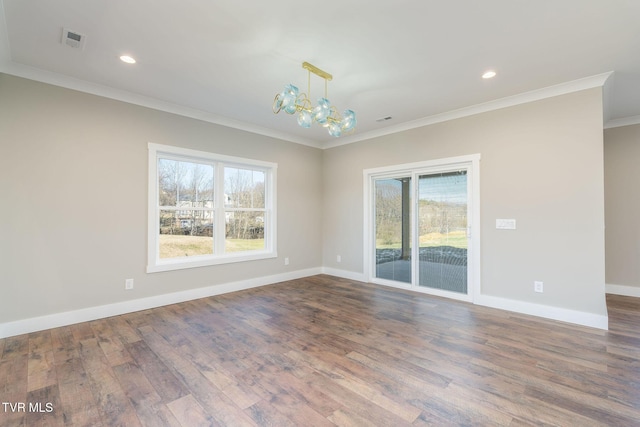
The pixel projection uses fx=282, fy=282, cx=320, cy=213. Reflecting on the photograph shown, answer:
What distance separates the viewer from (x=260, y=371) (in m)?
2.25

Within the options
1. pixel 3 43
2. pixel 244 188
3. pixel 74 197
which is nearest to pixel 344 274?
pixel 244 188

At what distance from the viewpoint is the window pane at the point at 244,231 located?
471cm

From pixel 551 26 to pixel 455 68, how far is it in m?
0.80

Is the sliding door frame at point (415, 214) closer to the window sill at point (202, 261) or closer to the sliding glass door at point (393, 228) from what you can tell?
the sliding glass door at point (393, 228)

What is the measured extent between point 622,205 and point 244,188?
6.04 metres

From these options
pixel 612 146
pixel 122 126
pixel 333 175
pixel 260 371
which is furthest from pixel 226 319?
pixel 612 146

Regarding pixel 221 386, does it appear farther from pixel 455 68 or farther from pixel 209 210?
pixel 455 68

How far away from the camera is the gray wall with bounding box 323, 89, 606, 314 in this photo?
10.2 feet

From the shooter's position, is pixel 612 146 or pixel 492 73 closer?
pixel 492 73

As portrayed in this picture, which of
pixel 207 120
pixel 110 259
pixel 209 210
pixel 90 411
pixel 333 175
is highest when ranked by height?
pixel 207 120

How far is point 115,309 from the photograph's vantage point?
345cm

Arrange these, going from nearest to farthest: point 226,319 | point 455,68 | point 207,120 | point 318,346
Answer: point 318,346 < point 455,68 < point 226,319 < point 207,120

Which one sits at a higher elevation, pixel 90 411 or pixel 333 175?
pixel 333 175

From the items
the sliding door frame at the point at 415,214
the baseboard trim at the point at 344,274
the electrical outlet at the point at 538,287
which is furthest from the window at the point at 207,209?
the electrical outlet at the point at 538,287
